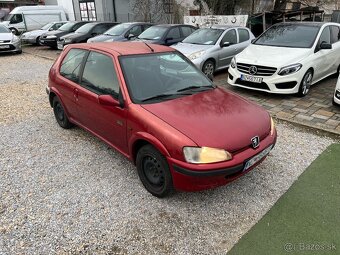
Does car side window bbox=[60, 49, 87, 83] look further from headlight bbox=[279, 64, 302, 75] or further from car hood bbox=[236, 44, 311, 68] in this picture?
headlight bbox=[279, 64, 302, 75]

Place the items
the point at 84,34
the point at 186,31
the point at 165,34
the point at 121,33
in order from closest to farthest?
the point at 165,34, the point at 186,31, the point at 121,33, the point at 84,34

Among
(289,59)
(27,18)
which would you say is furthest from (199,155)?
(27,18)

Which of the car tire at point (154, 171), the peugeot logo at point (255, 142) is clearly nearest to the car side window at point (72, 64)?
the car tire at point (154, 171)

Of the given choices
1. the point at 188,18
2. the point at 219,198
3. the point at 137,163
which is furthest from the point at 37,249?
the point at 188,18

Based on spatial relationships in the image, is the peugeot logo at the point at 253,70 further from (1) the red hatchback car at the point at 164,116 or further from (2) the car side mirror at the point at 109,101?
(2) the car side mirror at the point at 109,101

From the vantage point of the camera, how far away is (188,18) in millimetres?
13781

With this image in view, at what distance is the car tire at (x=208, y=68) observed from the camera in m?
8.17

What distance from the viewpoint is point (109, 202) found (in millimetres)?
3215

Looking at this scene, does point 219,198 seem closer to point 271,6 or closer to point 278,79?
point 278,79

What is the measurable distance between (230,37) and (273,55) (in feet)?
9.27

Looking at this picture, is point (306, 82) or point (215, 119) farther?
point (306, 82)

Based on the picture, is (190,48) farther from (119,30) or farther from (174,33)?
(119,30)

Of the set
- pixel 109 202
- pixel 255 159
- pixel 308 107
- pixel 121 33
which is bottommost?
pixel 308 107

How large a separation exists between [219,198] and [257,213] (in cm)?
44
